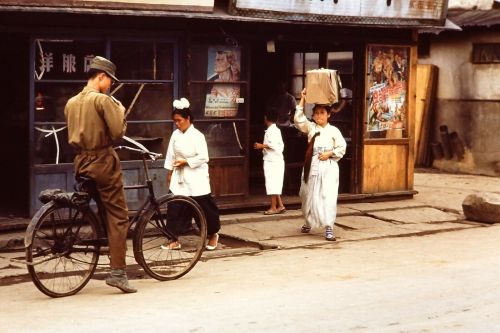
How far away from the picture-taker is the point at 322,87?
1263 cm

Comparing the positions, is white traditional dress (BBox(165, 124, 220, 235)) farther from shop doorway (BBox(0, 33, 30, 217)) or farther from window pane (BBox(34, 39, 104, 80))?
shop doorway (BBox(0, 33, 30, 217))

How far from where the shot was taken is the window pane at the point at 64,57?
1181 cm

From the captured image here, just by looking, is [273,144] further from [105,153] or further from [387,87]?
[105,153]

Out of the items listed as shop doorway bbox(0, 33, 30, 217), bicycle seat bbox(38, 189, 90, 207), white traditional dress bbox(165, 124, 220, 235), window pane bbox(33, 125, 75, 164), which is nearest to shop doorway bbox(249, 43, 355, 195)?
shop doorway bbox(0, 33, 30, 217)

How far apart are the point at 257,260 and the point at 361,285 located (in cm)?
187

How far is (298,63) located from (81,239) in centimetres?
876

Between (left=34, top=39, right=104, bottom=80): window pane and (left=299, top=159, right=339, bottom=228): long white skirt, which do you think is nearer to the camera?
(left=34, top=39, right=104, bottom=80): window pane

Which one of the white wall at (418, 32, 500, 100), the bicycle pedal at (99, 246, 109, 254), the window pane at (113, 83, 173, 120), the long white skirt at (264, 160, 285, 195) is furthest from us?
the white wall at (418, 32, 500, 100)

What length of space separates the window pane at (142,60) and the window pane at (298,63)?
387 centimetres

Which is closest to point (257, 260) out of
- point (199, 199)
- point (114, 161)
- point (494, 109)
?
point (199, 199)

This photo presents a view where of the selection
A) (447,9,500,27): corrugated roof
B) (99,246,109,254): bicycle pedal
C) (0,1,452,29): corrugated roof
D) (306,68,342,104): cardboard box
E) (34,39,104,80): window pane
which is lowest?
(99,246,109,254): bicycle pedal

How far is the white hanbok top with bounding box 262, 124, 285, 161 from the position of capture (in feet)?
45.5

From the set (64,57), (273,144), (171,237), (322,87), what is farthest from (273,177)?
(171,237)

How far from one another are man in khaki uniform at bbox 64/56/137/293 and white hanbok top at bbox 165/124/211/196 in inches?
85.9
